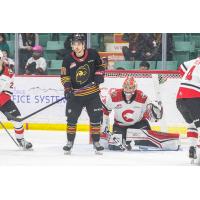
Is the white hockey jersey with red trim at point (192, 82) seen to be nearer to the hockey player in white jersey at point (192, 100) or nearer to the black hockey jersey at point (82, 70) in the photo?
the hockey player in white jersey at point (192, 100)

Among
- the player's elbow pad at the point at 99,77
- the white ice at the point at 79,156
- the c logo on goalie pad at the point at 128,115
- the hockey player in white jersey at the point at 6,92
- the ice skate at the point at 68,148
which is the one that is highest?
the player's elbow pad at the point at 99,77

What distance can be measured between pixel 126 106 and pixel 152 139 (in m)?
0.39

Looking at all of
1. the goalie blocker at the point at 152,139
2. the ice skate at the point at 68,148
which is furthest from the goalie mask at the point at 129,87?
the ice skate at the point at 68,148

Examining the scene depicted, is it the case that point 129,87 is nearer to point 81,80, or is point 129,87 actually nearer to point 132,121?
point 132,121

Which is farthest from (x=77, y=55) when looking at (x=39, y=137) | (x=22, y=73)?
(x=22, y=73)

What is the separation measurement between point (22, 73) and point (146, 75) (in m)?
1.78

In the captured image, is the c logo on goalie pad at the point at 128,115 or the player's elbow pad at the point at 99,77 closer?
the player's elbow pad at the point at 99,77

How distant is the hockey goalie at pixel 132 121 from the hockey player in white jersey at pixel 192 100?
1.03 meters

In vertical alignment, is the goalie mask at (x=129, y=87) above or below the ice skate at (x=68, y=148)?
above

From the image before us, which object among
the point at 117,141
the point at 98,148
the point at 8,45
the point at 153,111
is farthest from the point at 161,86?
the point at 8,45

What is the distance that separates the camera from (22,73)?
345 inches

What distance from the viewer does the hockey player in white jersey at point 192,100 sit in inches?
212

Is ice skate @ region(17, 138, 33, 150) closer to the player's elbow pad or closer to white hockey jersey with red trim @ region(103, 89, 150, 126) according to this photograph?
white hockey jersey with red trim @ region(103, 89, 150, 126)

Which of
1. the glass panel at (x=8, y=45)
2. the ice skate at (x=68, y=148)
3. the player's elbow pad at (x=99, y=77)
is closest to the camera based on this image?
the player's elbow pad at (x=99, y=77)
